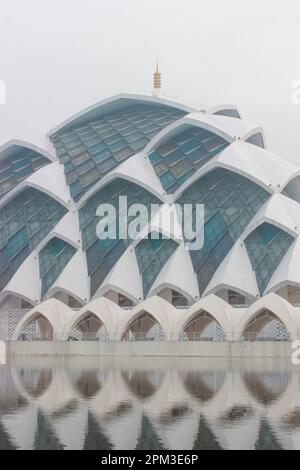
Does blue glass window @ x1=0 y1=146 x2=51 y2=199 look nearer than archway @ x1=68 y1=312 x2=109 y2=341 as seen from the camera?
No

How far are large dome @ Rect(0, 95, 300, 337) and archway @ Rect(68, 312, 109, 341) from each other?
86cm

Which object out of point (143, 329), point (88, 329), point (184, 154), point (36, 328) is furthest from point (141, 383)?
point (184, 154)

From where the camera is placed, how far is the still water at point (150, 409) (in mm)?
14391

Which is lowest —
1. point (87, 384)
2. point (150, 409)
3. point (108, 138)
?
point (108, 138)

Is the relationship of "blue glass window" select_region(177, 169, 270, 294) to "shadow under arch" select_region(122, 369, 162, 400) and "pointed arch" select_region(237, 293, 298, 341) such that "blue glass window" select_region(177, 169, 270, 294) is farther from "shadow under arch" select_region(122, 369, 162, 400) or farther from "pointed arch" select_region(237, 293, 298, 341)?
"shadow under arch" select_region(122, 369, 162, 400)

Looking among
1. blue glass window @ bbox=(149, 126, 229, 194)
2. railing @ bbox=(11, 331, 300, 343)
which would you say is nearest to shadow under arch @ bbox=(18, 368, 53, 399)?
railing @ bbox=(11, 331, 300, 343)

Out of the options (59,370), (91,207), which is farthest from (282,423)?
(91,207)

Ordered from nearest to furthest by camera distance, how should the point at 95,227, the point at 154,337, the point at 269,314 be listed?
the point at 269,314 < the point at 154,337 < the point at 95,227

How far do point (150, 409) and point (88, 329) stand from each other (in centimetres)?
3157

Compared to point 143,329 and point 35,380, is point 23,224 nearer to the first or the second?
point 143,329

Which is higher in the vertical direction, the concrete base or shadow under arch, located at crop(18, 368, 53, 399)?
shadow under arch, located at crop(18, 368, 53, 399)

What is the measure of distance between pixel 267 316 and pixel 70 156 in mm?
23272

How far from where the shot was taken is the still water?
14.4 metres

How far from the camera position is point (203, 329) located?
1887 inches
